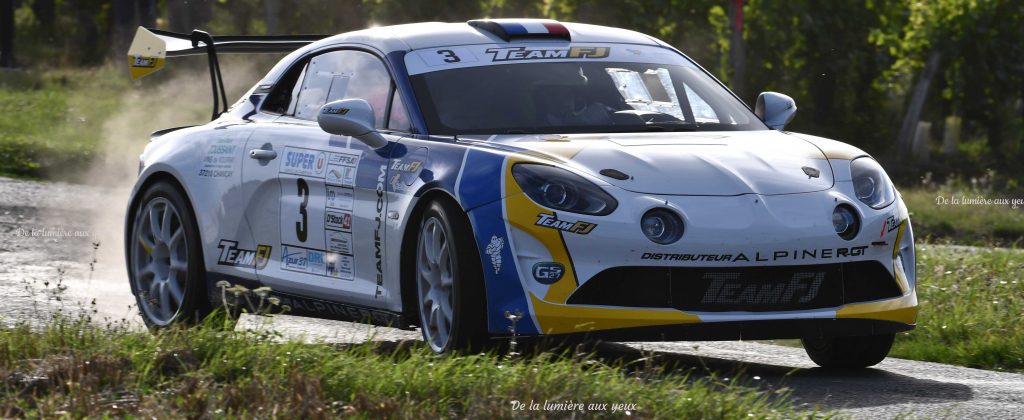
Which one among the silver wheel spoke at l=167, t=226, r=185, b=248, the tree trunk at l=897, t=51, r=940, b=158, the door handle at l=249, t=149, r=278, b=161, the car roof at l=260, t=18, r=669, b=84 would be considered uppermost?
the car roof at l=260, t=18, r=669, b=84

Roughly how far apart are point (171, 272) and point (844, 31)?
25.9m

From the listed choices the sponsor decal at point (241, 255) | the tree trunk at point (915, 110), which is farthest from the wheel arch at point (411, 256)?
the tree trunk at point (915, 110)

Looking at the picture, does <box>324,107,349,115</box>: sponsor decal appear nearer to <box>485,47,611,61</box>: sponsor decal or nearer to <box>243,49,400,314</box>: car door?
<box>243,49,400,314</box>: car door

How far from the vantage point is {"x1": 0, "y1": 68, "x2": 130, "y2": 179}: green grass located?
19859mm

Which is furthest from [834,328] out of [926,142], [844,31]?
[926,142]

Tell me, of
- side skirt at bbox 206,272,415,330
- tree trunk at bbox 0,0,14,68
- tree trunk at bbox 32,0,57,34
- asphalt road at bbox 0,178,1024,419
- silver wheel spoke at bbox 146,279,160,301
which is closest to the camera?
asphalt road at bbox 0,178,1024,419

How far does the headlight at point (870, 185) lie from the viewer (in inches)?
250

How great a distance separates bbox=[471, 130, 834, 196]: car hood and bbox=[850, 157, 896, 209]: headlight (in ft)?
0.38

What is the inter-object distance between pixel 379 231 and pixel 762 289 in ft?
4.91

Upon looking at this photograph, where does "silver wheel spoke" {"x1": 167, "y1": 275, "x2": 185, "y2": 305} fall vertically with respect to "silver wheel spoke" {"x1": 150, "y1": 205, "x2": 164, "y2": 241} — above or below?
below

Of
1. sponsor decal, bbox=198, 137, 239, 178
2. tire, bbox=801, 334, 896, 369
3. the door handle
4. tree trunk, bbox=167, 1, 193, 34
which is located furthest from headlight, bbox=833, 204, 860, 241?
tree trunk, bbox=167, 1, 193, 34

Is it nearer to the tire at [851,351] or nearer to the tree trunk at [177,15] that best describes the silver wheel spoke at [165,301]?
the tire at [851,351]

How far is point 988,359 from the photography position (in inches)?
294

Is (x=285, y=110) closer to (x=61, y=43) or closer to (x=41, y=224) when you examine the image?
(x=41, y=224)
